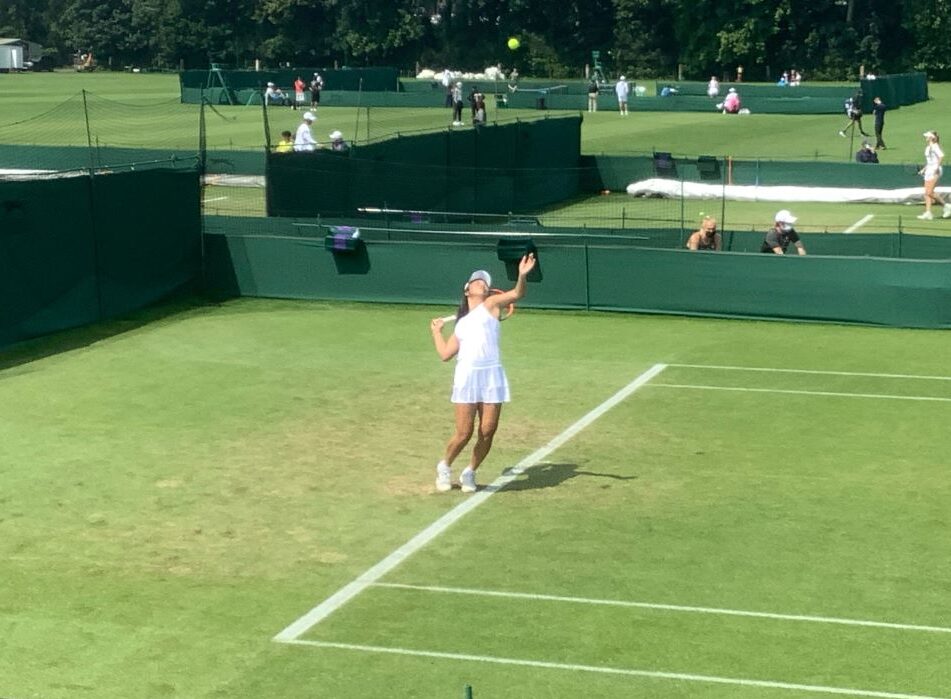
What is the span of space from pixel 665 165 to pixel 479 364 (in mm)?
29686

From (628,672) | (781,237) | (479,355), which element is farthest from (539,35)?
(628,672)

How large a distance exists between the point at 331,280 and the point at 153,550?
1390 cm

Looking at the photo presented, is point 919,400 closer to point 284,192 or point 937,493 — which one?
point 937,493

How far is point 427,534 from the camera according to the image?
13.8 meters

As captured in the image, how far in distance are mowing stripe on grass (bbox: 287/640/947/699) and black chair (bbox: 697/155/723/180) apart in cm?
3284

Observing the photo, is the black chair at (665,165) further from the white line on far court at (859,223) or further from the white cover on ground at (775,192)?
the white line on far court at (859,223)

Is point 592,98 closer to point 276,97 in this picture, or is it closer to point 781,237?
point 276,97

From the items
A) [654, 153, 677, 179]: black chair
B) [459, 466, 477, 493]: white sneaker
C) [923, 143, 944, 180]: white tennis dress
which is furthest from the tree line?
[459, 466, 477, 493]: white sneaker

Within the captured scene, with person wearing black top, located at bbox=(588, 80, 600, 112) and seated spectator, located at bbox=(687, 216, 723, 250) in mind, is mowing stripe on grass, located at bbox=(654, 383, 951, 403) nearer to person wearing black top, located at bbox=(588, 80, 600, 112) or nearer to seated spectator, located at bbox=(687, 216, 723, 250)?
seated spectator, located at bbox=(687, 216, 723, 250)

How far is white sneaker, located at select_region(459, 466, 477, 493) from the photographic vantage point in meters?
15.0

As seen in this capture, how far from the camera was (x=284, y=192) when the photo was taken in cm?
3077

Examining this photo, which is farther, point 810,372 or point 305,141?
point 305,141

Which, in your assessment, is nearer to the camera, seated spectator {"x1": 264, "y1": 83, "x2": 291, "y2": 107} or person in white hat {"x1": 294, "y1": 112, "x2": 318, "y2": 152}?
person in white hat {"x1": 294, "y1": 112, "x2": 318, "y2": 152}

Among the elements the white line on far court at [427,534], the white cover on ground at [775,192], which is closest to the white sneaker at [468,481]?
the white line on far court at [427,534]
